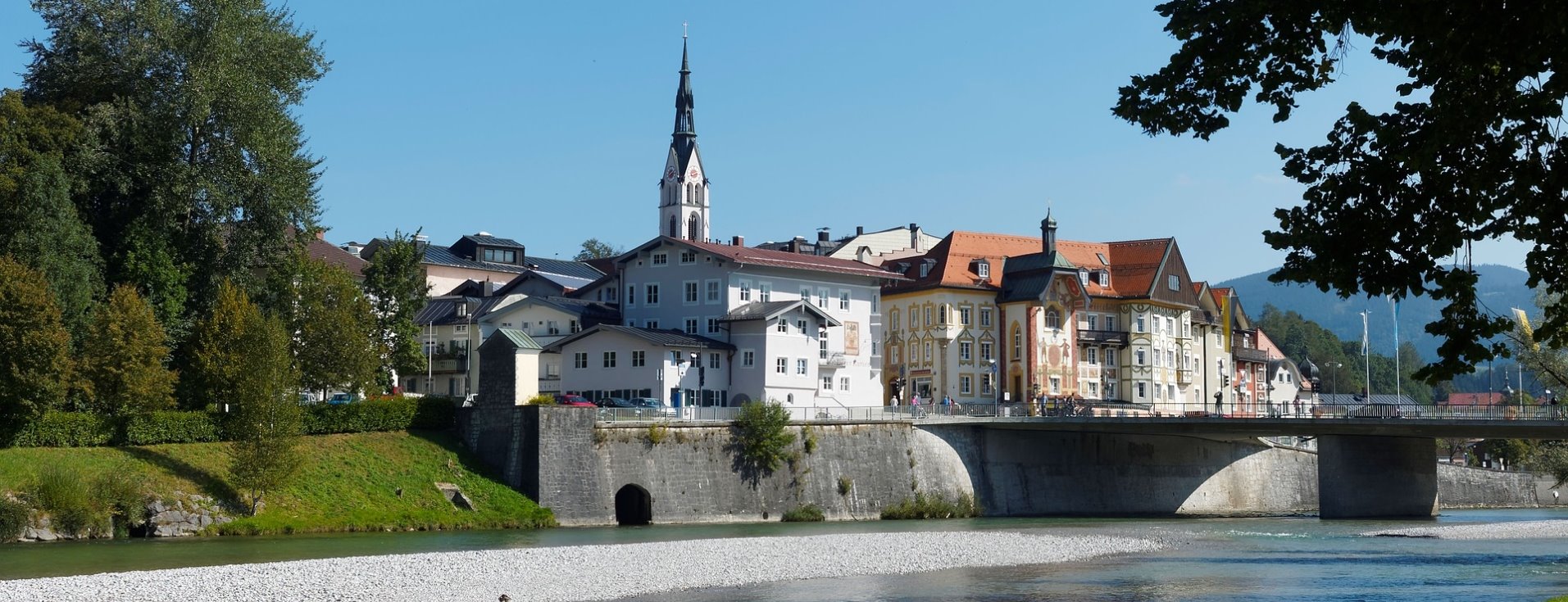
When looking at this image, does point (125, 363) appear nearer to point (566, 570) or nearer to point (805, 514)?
point (566, 570)

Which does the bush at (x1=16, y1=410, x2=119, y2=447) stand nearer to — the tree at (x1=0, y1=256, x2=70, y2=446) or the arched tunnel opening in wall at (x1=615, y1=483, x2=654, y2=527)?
the tree at (x1=0, y1=256, x2=70, y2=446)

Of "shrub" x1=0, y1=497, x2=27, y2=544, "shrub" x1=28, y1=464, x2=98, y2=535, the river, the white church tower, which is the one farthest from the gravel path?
the white church tower

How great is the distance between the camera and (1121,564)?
159 feet

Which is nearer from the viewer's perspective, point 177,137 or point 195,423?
point 195,423

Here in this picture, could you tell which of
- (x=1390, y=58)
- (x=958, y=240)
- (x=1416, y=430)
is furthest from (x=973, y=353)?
(x=1390, y=58)

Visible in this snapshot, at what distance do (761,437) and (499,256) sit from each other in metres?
60.7

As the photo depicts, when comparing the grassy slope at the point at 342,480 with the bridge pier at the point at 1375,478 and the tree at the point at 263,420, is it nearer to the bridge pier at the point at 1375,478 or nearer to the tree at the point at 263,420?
the tree at the point at 263,420

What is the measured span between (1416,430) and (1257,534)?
1374 centimetres

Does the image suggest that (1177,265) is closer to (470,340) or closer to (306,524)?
(470,340)

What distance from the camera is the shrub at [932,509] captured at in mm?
75438

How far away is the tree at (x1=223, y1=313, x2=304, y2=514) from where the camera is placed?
58094 millimetres

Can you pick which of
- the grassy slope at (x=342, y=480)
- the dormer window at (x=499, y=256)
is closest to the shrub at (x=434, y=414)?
the grassy slope at (x=342, y=480)

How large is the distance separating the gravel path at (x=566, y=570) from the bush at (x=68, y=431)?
62.7 ft

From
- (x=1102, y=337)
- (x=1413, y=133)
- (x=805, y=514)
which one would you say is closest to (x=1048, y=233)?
(x=1102, y=337)
